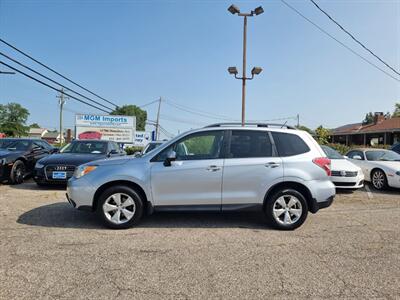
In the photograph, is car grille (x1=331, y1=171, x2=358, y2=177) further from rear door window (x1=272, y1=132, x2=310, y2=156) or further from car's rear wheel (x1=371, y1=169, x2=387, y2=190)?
rear door window (x1=272, y1=132, x2=310, y2=156)

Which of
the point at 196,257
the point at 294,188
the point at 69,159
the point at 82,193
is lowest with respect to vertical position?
the point at 196,257

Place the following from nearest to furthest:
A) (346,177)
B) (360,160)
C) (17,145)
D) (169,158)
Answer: (169,158), (346,177), (17,145), (360,160)

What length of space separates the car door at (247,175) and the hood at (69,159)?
4.76 meters

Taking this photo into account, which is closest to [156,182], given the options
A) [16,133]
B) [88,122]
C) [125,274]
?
[125,274]

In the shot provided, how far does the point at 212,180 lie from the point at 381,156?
831cm

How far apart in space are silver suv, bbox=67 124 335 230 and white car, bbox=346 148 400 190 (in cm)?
548

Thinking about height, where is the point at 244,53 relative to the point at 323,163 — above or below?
above

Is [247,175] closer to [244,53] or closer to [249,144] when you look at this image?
[249,144]

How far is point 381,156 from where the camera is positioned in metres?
10.5

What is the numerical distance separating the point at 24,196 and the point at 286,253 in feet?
21.3

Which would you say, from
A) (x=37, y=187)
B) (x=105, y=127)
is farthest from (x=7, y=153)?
(x=105, y=127)

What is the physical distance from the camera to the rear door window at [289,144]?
5.16 metres

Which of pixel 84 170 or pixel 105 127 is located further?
pixel 105 127

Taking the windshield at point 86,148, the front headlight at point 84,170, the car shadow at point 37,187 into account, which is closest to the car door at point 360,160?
the windshield at point 86,148
